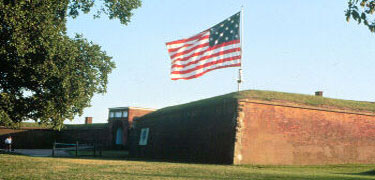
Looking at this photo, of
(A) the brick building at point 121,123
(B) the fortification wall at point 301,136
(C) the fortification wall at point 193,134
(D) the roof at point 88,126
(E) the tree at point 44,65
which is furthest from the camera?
(D) the roof at point 88,126

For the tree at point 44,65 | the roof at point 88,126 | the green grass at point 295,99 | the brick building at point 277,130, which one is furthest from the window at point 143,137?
the roof at point 88,126

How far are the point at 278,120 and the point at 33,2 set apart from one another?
40.9ft

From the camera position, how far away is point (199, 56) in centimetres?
1814

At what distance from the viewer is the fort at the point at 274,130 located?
1908 cm

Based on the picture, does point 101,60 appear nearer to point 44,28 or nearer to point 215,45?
point 44,28

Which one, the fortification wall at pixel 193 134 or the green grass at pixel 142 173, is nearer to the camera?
the green grass at pixel 142 173

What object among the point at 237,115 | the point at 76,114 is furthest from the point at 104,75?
the point at 237,115

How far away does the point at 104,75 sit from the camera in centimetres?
1850

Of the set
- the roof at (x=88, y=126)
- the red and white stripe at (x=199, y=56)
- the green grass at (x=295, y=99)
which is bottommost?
the roof at (x=88, y=126)

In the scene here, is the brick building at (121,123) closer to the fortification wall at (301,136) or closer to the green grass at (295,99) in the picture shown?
the green grass at (295,99)

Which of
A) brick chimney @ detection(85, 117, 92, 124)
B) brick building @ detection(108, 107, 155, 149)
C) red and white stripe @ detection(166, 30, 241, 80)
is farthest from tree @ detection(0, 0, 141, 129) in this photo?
brick chimney @ detection(85, 117, 92, 124)

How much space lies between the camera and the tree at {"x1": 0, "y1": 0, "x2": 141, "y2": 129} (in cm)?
1532

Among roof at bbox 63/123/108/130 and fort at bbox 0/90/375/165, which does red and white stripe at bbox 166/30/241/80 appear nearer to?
fort at bbox 0/90/375/165

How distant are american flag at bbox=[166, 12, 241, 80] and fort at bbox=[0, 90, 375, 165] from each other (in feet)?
8.26
